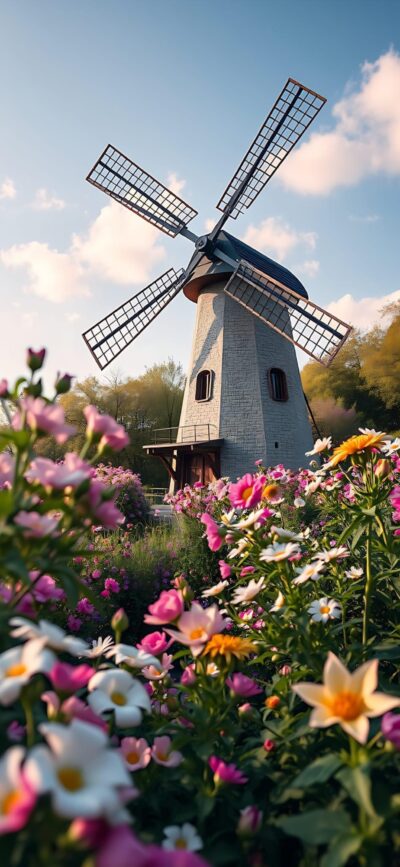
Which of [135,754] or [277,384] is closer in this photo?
[135,754]

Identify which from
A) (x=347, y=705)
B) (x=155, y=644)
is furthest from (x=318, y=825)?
(x=155, y=644)

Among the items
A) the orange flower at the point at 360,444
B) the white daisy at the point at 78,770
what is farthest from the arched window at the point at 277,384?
the white daisy at the point at 78,770

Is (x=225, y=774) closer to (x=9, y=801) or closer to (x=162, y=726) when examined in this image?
(x=162, y=726)

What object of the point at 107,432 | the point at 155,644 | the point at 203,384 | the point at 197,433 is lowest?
the point at 155,644

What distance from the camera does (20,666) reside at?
82 cm

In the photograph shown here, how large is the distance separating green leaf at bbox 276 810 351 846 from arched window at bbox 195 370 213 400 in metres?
12.2

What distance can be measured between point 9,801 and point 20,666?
21 cm

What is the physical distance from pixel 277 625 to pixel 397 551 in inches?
29.7

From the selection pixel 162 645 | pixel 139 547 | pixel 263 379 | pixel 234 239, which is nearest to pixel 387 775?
pixel 162 645

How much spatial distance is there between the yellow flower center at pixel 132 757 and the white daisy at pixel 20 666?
0.64 metres

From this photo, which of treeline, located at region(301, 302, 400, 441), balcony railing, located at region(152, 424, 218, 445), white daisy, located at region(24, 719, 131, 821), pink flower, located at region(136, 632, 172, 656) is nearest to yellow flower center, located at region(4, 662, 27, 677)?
white daisy, located at region(24, 719, 131, 821)

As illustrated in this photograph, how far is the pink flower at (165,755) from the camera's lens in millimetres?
1261

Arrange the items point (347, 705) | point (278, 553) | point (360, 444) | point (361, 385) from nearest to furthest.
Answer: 1. point (347, 705)
2. point (278, 553)
3. point (360, 444)
4. point (361, 385)

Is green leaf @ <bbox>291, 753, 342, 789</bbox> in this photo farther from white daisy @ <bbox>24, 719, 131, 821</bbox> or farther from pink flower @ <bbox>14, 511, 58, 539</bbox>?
pink flower @ <bbox>14, 511, 58, 539</bbox>
